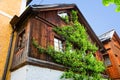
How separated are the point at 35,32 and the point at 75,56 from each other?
119 inches

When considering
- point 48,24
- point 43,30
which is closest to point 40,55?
point 43,30

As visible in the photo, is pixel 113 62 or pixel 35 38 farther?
pixel 113 62

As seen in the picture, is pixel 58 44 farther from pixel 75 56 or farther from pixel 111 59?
pixel 111 59

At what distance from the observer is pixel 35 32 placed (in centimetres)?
1019

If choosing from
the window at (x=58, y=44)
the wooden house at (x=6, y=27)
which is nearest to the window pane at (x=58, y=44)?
the window at (x=58, y=44)

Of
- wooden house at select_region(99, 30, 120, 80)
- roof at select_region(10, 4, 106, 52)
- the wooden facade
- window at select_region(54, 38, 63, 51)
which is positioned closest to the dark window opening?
window at select_region(54, 38, 63, 51)

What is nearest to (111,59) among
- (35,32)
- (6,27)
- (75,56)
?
(75,56)

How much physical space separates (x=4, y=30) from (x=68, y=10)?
20.5 ft

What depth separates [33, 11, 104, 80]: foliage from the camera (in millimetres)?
10188

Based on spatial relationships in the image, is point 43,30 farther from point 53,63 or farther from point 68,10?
point 68,10

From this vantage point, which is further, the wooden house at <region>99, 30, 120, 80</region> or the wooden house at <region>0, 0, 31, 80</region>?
the wooden house at <region>99, 30, 120, 80</region>

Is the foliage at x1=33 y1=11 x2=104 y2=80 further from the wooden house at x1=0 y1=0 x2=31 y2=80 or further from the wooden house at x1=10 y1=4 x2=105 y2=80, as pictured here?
the wooden house at x1=0 y1=0 x2=31 y2=80

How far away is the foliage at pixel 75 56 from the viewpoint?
33.4 ft

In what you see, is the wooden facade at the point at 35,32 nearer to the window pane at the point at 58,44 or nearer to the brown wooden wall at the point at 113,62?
the window pane at the point at 58,44
